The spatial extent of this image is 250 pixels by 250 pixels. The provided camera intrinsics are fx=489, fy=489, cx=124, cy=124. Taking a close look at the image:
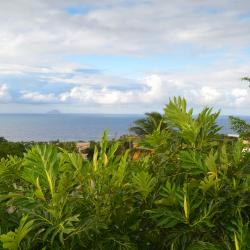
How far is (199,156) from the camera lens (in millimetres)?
2406

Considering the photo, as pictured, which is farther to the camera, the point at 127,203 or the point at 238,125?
the point at 238,125

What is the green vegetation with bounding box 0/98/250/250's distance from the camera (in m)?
2.13

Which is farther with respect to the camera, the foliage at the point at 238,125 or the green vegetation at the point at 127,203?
the foliage at the point at 238,125

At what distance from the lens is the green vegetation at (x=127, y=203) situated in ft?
7.00

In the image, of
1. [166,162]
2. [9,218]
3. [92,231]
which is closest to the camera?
[92,231]

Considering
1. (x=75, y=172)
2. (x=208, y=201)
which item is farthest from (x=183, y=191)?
(x=75, y=172)

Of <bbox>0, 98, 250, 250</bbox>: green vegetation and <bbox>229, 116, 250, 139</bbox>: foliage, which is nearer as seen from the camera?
<bbox>0, 98, 250, 250</bbox>: green vegetation

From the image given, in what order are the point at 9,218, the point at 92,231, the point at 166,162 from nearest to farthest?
the point at 92,231 < the point at 9,218 < the point at 166,162

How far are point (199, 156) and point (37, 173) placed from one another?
0.79m

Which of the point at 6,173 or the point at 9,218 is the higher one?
the point at 6,173

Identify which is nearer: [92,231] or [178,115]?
[92,231]

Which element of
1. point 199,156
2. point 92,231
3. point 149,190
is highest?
point 199,156

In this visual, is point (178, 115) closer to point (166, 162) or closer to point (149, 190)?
point (166, 162)

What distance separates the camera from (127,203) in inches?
94.7
